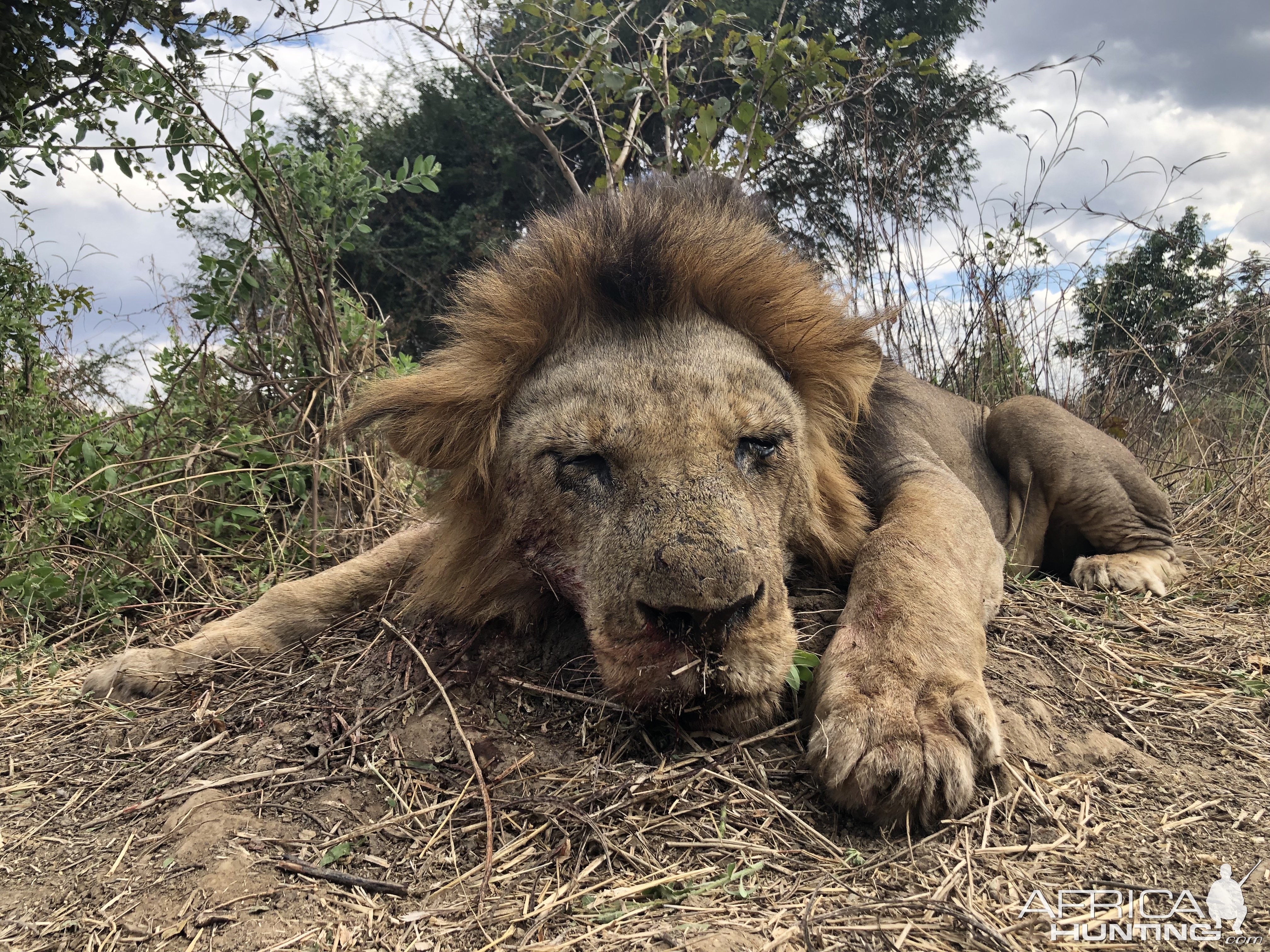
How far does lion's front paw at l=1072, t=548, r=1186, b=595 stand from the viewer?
397cm

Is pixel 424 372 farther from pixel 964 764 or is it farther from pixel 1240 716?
pixel 1240 716

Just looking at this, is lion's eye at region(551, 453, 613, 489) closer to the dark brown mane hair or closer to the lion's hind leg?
the dark brown mane hair

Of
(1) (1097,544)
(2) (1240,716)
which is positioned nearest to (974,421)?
(1) (1097,544)

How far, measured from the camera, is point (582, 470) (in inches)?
95.9

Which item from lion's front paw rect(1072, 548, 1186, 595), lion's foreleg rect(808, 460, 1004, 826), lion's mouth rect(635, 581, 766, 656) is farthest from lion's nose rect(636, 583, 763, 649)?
lion's front paw rect(1072, 548, 1186, 595)

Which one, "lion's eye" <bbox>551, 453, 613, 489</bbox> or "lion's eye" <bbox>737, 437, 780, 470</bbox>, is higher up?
"lion's eye" <bbox>737, 437, 780, 470</bbox>

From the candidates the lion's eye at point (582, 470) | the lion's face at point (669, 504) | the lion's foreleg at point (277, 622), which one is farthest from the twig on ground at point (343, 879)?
the lion's foreleg at point (277, 622)

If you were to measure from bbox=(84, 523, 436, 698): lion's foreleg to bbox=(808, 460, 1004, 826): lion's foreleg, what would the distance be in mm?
1905

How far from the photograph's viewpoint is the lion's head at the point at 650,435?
6.72 ft

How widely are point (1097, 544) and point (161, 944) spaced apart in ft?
15.1

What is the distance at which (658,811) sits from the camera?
2.04 m

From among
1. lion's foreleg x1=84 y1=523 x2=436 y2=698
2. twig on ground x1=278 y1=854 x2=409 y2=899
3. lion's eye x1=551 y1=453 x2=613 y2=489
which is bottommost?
twig on ground x1=278 y1=854 x2=409 y2=899

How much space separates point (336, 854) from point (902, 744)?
1386 mm

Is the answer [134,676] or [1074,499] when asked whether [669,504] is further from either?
[1074,499]
